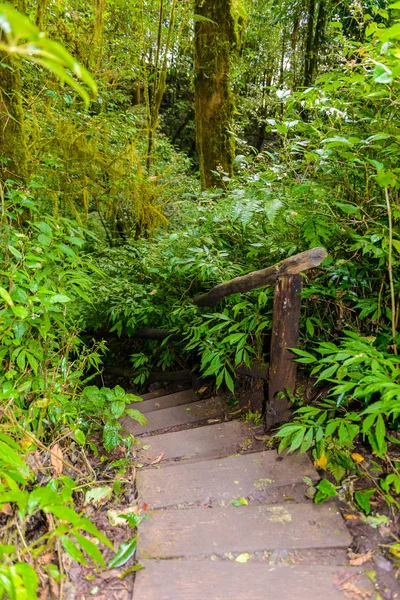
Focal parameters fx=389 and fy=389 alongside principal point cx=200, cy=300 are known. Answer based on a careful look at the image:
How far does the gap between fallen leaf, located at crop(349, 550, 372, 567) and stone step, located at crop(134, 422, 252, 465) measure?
0.99m

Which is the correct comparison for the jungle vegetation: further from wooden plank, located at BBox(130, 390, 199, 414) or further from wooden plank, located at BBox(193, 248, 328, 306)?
wooden plank, located at BBox(130, 390, 199, 414)

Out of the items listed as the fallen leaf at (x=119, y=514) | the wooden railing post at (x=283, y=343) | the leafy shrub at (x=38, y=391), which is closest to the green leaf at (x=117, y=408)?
the leafy shrub at (x=38, y=391)

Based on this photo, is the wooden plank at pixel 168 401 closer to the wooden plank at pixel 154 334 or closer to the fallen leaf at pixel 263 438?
the wooden plank at pixel 154 334

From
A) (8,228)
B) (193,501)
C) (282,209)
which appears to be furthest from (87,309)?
(193,501)

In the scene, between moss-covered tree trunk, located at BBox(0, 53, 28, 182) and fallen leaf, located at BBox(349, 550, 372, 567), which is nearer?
fallen leaf, located at BBox(349, 550, 372, 567)

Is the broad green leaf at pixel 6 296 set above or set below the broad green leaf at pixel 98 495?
above

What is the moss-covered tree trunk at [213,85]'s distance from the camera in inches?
234

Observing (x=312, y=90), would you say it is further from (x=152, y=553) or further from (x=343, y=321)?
(x=152, y=553)

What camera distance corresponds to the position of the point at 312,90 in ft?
8.74

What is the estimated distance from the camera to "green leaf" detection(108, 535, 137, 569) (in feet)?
5.73

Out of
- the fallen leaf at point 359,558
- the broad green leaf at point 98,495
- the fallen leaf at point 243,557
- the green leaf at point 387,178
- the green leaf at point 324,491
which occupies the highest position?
the green leaf at point 387,178

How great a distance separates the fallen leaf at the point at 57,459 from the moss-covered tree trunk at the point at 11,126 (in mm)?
2184

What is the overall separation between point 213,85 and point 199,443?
216 inches

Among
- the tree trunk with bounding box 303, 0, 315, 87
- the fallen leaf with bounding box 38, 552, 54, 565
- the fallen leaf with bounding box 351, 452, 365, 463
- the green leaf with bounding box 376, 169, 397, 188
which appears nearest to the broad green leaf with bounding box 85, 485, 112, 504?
the fallen leaf with bounding box 38, 552, 54, 565
